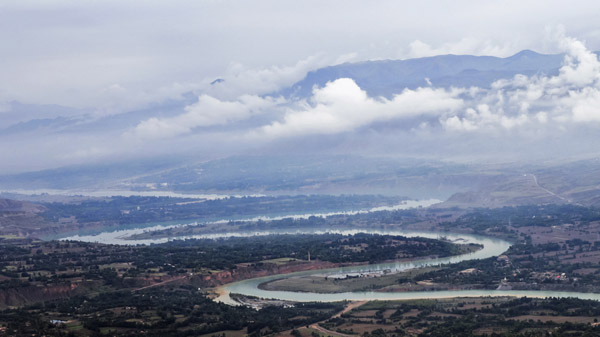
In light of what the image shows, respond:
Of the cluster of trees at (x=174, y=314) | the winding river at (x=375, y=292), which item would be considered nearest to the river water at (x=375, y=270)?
the winding river at (x=375, y=292)

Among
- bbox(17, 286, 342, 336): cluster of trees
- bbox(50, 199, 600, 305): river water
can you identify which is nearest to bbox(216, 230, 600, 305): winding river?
bbox(50, 199, 600, 305): river water

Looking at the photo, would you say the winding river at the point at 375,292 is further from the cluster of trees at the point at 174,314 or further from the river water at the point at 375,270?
the cluster of trees at the point at 174,314

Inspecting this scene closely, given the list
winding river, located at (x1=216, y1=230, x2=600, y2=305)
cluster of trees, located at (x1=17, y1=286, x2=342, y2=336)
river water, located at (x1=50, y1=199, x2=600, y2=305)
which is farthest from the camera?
river water, located at (x1=50, y1=199, x2=600, y2=305)

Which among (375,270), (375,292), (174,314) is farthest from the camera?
(375,270)

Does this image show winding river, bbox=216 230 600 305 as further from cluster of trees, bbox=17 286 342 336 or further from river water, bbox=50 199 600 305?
cluster of trees, bbox=17 286 342 336

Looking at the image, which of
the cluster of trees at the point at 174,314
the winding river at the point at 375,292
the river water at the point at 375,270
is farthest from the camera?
the river water at the point at 375,270

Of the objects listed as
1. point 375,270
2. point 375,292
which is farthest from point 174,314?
point 375,270

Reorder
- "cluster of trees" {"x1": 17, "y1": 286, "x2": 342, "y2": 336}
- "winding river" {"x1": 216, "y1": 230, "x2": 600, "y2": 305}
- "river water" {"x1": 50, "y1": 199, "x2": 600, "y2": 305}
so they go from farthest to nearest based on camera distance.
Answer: "river water" {"x1": 50, "y1": 199, "x2": 600, "y2": 305}, "winding river" {"x1": 216, "y1": 230, "x2": 600, "y2": 305}, "cluster of trees" {"x1": 17, "y1": 286, "x2": 342, "y2": 336}

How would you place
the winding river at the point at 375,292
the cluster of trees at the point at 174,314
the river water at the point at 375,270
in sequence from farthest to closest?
the river water at the point at 375,270
the winding river at the point at 375,292
the cluster of trees at the point at 174,314

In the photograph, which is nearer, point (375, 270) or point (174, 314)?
point (174, 314)

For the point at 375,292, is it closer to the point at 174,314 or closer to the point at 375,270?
the point at 375,270

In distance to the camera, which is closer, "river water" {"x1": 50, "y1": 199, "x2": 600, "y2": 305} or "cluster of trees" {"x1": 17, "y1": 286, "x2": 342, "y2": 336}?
"cluster of trees" {"x1": 17, "y1": 286, "x2": 342, "y2": 336}
